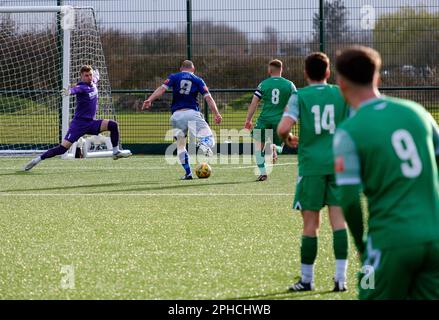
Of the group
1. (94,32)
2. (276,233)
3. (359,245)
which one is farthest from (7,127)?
(359,245)

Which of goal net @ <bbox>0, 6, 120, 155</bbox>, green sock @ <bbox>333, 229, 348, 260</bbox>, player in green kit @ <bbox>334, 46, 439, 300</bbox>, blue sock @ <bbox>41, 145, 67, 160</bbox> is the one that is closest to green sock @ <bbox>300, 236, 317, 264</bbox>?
green sock @ <bbox>333, 229, 348, 260</bbox>

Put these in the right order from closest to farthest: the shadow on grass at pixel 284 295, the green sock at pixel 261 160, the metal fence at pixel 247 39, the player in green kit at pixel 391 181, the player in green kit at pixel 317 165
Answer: the player in green kit at pixel 391 181, the shadow on grass at pixel 284 295, the player in green kit at pixel 317 165, the green sock at pixel 261 160, the metal fence at pixel 247 39

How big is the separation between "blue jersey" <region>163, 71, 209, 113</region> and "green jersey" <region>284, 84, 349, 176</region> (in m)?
8.85

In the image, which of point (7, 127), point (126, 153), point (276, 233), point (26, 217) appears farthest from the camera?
point (7, 127)

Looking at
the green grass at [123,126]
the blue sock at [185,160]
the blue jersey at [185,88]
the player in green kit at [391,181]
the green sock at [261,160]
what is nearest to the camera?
the player in green kit at [391,181]

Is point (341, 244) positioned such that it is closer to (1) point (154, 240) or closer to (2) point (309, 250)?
(2) point (309, 250)

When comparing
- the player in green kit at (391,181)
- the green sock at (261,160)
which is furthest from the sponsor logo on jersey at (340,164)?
the green sock at (261,160)

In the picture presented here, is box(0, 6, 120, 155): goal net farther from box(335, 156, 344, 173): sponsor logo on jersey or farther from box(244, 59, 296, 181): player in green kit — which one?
box(335, 156, 344, 173): sponsor logo on jersey

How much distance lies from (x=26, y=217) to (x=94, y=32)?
429 inches

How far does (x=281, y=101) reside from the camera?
48.8ft

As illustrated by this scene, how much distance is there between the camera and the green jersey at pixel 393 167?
4.10 meters

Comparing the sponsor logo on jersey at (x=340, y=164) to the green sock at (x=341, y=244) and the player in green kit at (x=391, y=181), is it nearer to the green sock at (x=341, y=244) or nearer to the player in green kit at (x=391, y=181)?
the player in green kit at (x=391, y=181)

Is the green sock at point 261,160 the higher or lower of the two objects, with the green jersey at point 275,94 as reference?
lower

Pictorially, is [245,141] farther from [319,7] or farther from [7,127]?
[7,127]
